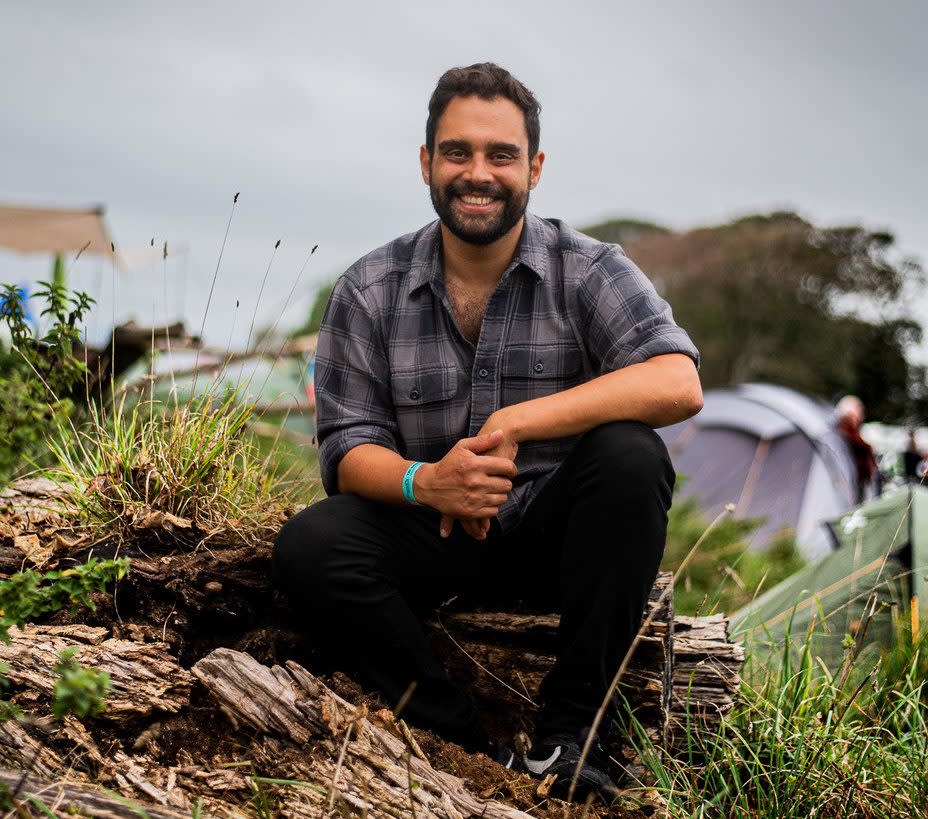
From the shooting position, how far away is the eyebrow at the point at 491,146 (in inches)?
114

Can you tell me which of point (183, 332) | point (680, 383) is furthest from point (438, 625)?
point (183, 332)

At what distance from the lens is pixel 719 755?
2.71m

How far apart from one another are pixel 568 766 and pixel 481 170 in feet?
5.51

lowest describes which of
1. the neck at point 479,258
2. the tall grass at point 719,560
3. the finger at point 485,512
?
the tall grass at point 719,560

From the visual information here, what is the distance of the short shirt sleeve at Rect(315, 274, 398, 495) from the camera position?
277 cm

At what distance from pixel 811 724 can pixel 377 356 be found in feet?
5.24

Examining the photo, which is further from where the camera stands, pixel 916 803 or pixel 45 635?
pixel 45 635

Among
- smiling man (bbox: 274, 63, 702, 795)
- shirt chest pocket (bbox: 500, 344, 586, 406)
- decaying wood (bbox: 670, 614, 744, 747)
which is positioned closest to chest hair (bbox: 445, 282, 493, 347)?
smiling man (bbox: 274, 63, 702, 795)

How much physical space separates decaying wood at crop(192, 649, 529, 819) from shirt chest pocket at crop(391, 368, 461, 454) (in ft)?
2.69

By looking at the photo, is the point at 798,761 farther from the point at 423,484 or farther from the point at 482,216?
the point at 482,216

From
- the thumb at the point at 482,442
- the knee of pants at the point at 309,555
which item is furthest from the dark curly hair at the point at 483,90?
the knee of pants at the point at 309,555

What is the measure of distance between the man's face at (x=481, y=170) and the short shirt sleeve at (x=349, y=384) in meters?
0.40

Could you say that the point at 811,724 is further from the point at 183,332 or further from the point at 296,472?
the point at 183,332

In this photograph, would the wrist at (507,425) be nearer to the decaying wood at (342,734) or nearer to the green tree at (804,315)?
the decaying wood at (342,734)
